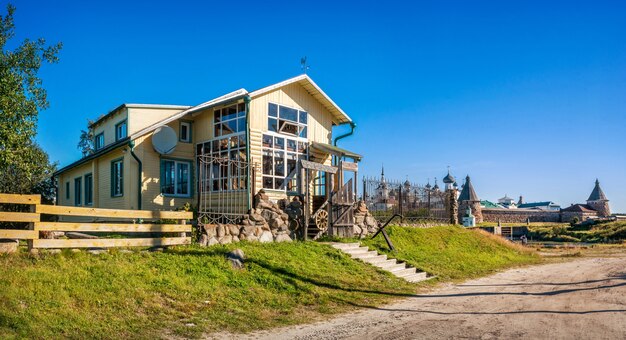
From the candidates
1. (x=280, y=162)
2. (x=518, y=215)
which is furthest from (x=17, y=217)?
(x=518, y=215)

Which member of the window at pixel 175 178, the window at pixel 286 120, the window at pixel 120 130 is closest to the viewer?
the window at pixel 175 178

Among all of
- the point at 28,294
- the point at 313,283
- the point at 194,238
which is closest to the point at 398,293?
the point at 313,283

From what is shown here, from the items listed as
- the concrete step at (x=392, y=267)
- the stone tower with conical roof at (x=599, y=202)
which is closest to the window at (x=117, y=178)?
the concrete step at (x=392, y=267)

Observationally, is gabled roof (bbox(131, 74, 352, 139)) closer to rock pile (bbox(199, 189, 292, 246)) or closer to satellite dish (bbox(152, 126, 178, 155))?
satellite dish (bbox(152, 126, 178, 155))

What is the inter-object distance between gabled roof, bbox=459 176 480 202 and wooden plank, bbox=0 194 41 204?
68.0m

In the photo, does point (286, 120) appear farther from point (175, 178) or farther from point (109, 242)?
point (109, 242)

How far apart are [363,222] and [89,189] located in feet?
45.3

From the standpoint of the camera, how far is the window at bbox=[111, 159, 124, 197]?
68.4 ft

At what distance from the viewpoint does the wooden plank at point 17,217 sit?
10.4 m

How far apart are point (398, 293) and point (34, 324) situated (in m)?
9.08

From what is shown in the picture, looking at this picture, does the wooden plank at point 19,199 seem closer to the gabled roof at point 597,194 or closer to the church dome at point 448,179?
the church dome at point 448,179

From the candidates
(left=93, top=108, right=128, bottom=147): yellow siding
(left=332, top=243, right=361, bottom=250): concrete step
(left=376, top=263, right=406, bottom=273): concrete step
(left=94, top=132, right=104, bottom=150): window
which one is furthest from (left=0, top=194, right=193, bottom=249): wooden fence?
(left=94, top=132, right=104, bottom=150): window

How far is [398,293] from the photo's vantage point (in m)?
13.6

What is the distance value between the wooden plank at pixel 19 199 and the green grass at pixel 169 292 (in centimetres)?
119
